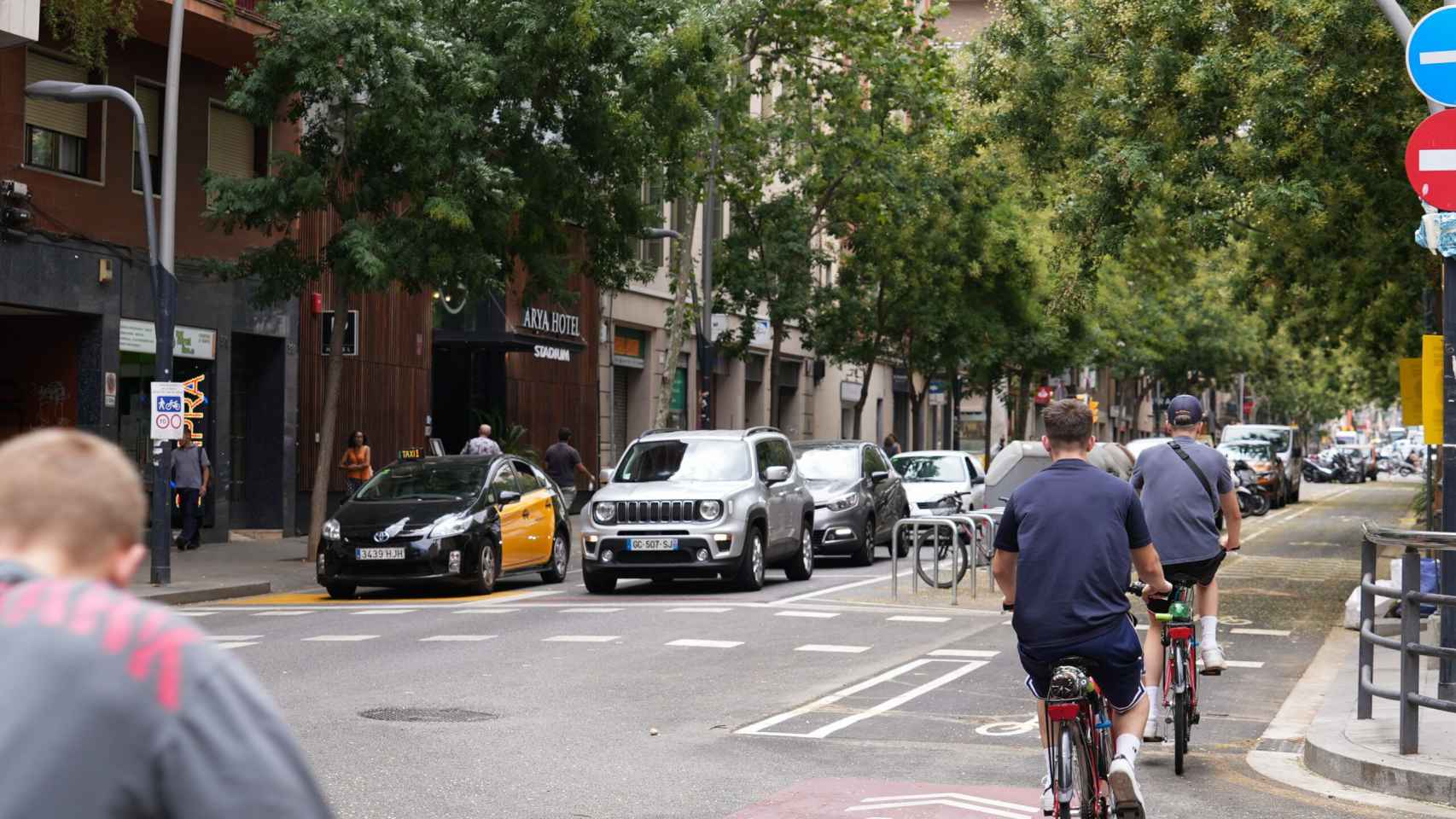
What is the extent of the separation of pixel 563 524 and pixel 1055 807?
1553 centimetres

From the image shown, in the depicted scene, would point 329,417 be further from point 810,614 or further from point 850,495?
point 810,614

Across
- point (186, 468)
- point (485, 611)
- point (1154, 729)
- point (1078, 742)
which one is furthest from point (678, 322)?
point (1078, 742)

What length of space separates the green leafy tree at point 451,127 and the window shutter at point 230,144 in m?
2.38

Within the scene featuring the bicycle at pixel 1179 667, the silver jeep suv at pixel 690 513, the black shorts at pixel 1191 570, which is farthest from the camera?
the silver jeep suv at pixel 690 513

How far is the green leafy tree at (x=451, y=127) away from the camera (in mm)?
21469

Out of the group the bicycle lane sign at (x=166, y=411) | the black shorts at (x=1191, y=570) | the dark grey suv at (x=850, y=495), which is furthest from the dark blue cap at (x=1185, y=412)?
the dark grey suv at (x=850, y=495)

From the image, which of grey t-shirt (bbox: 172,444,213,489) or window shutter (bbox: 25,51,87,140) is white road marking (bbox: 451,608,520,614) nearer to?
grey t-shirt (bbox: 172,444,213,489)

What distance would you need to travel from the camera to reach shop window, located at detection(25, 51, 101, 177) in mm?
22625

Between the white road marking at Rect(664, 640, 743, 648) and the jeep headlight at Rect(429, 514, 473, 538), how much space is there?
4.74 metres

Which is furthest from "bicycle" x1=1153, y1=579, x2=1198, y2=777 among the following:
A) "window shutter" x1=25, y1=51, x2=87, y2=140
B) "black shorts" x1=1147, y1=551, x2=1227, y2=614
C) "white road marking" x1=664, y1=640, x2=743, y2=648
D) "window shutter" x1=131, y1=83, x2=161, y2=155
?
"window shutter" x1=131, y1=83, x2=161, y2=155

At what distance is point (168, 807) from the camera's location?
2.15 metres

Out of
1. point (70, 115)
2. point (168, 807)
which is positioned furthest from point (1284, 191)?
point (168, 807)

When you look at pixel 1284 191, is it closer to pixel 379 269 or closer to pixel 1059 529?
pixel 379 269

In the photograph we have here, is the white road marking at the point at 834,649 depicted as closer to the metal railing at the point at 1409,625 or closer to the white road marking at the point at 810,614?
the white road marking at the point at 810,614
